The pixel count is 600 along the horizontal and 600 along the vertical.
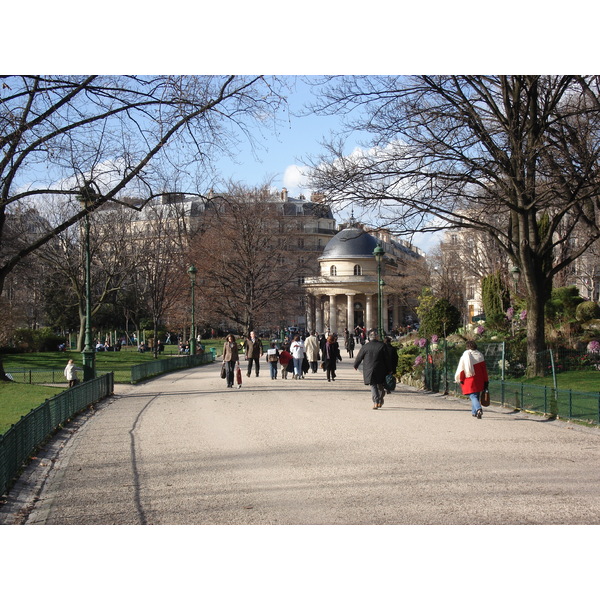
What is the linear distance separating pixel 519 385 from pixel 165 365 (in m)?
21.1

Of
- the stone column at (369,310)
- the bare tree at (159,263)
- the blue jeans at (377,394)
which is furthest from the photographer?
the stone column at (369,310)

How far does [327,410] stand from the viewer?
637 inches

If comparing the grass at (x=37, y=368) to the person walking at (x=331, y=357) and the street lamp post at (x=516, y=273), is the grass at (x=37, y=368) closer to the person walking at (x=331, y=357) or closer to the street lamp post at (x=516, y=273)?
the person walking at (x=331, y=357)

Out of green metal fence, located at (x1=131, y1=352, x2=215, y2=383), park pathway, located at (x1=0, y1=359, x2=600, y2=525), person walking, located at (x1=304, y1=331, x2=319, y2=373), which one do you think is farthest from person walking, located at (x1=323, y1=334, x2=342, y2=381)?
park pathway, located at (x1=0, y1=359, x2=600, y2=525)

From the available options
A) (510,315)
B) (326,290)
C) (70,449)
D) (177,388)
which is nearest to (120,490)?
(70,449)

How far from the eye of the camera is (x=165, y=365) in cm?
3397

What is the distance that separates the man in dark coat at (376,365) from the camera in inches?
627

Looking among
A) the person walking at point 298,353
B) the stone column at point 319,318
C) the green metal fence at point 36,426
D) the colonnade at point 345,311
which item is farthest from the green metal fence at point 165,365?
the colonnade at point 345,311

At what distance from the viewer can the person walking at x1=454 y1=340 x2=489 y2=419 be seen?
1424cm

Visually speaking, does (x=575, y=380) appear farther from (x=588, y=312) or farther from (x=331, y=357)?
(x=331, y=357)

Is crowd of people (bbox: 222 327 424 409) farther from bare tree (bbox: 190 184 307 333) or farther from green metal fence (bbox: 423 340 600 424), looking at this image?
bare tree (bbox: 190 184 307 333)

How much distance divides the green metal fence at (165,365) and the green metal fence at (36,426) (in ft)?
27.0

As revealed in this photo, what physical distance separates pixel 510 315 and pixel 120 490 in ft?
69.5

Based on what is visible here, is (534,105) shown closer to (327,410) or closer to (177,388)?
(327,410)
